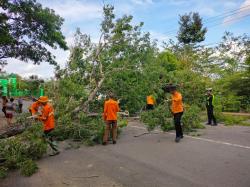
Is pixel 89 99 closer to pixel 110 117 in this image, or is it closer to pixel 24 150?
pixel 110 117

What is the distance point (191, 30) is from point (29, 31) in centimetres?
2143

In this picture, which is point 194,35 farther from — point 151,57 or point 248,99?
point 151,57

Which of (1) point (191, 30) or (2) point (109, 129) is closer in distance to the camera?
(2) point (109, 129)

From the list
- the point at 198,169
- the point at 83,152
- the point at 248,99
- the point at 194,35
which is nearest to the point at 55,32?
the point at 83,152

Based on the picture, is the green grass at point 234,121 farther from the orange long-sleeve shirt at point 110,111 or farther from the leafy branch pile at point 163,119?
the orange long-sleeve shirt at point 110,111

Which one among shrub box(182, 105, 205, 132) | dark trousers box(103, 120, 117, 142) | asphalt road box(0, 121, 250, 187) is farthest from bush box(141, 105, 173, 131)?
dark trousers box(103, 120, 117, 142)

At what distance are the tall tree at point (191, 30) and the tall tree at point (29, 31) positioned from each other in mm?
19684

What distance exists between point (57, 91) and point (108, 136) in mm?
2700

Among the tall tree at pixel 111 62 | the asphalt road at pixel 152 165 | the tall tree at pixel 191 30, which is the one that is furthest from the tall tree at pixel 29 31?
the tall tree at pixel 191 30

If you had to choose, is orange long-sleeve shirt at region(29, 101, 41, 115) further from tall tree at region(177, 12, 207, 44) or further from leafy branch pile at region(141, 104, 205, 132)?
tall tree at region(177, 12, 207, 44)

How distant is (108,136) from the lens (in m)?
9.88

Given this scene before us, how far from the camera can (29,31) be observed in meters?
17.8

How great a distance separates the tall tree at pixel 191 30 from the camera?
112 feet

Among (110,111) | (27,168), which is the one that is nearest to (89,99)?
(110,111)
